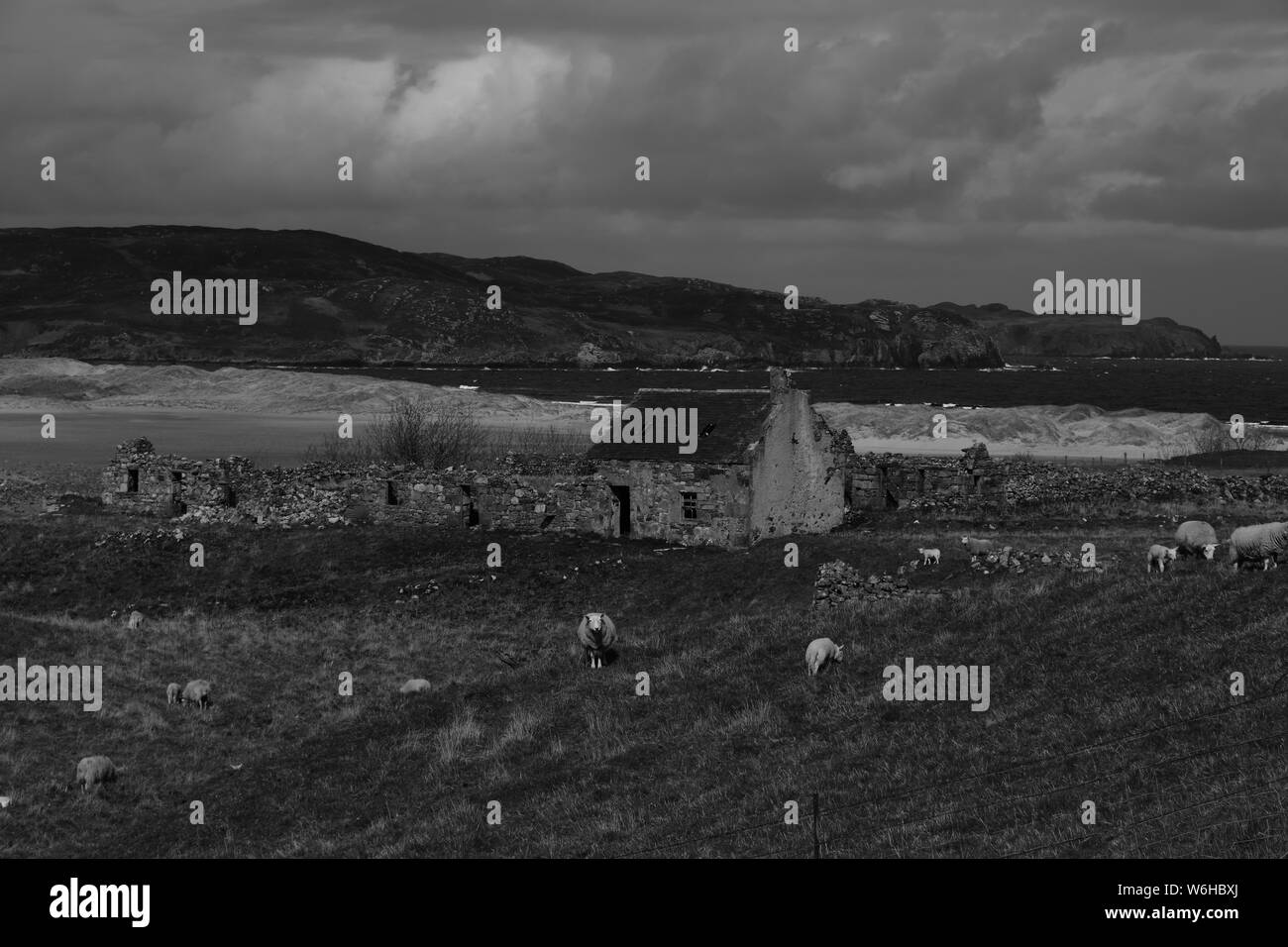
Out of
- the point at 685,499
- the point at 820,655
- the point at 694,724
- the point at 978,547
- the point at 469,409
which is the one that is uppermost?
the point at 469,409

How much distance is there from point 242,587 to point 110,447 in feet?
196

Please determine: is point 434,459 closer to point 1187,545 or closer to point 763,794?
point 1187,545

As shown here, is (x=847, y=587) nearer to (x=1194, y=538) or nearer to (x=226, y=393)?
(x=1194, y=538)

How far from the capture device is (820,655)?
25.5 m

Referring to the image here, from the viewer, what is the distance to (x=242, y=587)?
43.4 meters

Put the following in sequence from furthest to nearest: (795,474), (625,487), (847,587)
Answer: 1. (625,487)
2. (795,474)
3. (847,587)

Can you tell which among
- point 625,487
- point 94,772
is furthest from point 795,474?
point 94,772

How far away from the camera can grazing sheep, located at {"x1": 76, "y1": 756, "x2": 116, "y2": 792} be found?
24.8 metres

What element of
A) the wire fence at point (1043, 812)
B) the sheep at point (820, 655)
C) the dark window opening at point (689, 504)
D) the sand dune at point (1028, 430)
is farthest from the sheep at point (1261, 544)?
the sand dune at point (1028, 430)

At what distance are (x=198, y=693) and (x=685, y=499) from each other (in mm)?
18136

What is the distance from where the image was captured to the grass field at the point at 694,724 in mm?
17297

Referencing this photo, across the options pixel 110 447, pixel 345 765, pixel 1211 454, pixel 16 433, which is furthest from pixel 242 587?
pixel 16 433

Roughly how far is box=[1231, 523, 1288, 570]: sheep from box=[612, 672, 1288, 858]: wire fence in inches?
233
